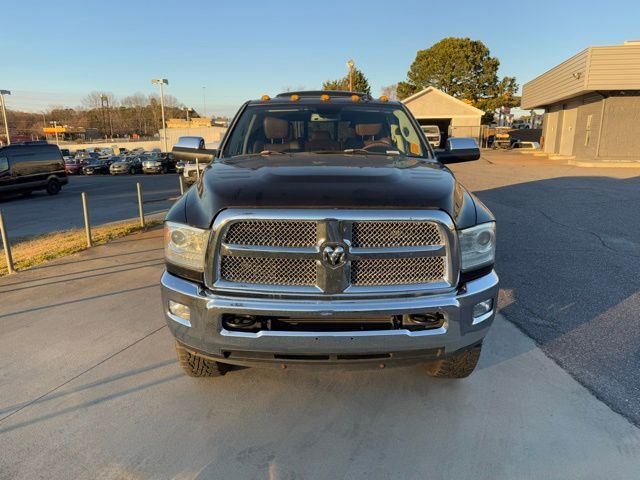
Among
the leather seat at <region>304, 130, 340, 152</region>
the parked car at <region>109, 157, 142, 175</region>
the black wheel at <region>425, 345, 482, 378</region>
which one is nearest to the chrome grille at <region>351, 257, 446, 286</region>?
the black wheel at <region>425, 345, 482, 378</region>

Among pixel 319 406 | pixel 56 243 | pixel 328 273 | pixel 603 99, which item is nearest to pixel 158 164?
pixel 56 243

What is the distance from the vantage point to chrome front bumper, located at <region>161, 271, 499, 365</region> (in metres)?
2.41

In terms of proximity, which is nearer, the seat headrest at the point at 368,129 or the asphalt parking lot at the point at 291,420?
the asphalt parking lot at the point at 291,420

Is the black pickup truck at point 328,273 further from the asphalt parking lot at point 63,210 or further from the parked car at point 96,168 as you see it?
the parked car at point 96,168

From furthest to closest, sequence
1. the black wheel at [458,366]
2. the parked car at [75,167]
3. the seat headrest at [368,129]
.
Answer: the parked car at [75,167], the seat headrest at [368,129], the black wheel at [458,366]

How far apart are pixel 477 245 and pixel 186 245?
1.66 m

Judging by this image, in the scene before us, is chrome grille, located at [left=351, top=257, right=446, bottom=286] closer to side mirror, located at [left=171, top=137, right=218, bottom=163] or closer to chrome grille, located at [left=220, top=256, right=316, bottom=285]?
chrome grille, located at [left=220, top=256, right=316, bottom=285]

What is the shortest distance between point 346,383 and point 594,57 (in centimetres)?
2360

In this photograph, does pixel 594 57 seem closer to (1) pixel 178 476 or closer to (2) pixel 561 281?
(2) pixel 561 281

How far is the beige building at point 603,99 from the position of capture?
2069 cm

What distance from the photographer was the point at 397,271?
254 centimetres

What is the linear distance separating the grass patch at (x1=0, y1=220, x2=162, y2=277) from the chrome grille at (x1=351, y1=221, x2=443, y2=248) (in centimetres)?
577

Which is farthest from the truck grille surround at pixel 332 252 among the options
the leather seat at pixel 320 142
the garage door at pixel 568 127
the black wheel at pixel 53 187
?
the garage door at pixel 568 127

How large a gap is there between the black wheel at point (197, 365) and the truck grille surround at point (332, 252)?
31.9 inches
